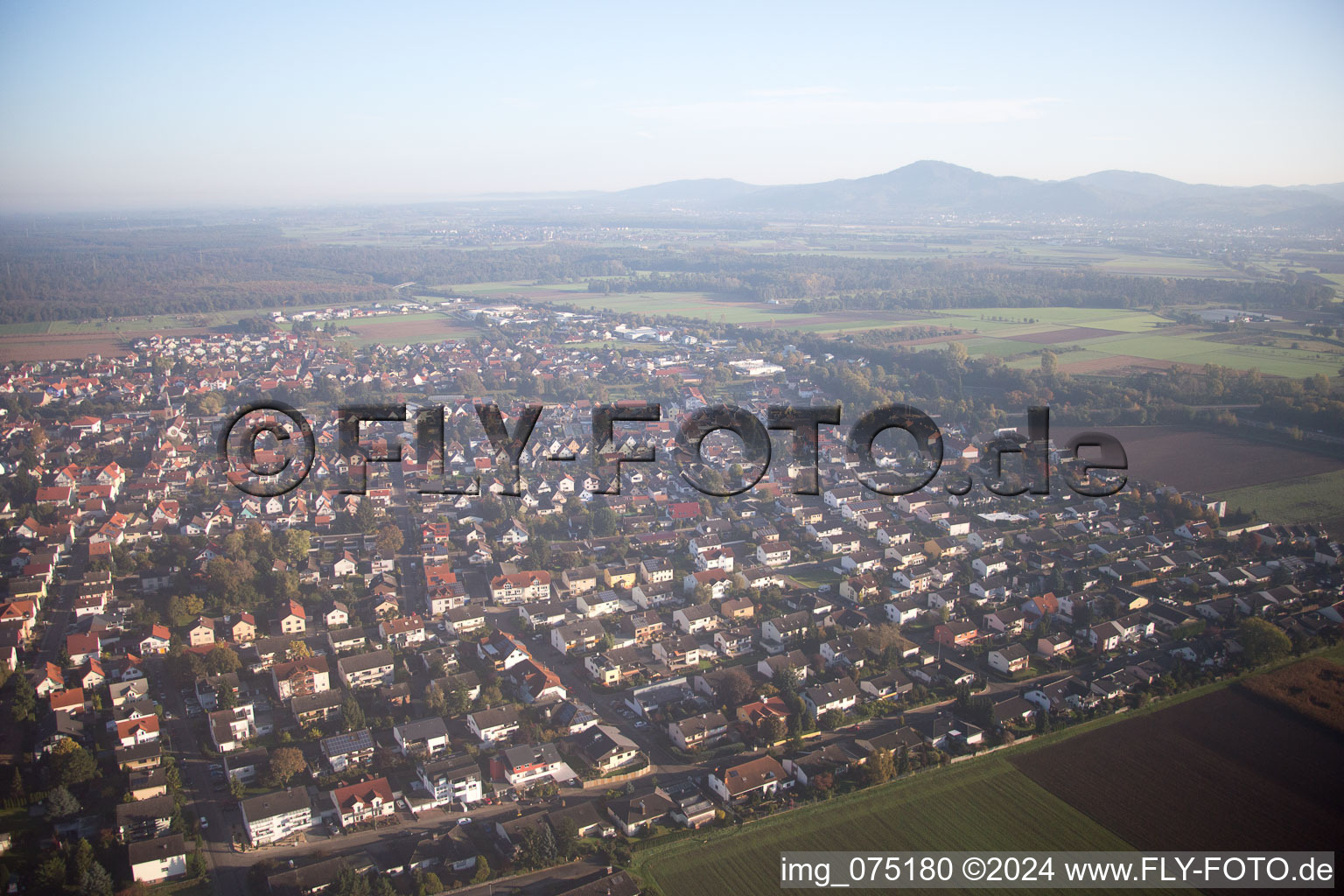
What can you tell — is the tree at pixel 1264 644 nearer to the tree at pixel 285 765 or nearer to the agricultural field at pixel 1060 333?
the tree at pixel 285 765

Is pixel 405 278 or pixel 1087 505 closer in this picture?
pixel 1087 505

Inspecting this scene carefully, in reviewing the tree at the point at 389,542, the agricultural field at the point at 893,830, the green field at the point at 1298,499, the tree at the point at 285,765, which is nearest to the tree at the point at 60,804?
the tree at the point at 285,765

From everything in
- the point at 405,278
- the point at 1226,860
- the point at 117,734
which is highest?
the point at 405,278

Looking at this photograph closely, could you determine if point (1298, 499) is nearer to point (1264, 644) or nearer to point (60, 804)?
point (1264, 644)

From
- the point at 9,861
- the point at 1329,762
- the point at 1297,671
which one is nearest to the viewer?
the point at 9,861

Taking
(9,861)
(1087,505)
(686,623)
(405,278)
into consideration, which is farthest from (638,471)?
(405,278)

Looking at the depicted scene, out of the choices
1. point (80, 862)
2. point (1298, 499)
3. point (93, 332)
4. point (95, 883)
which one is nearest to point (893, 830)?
point (95, 883)

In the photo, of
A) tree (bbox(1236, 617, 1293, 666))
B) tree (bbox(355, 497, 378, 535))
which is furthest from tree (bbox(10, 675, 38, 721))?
tree (bbox(1236, 617, 1293, 666))

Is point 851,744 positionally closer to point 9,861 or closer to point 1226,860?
point 1226,860
